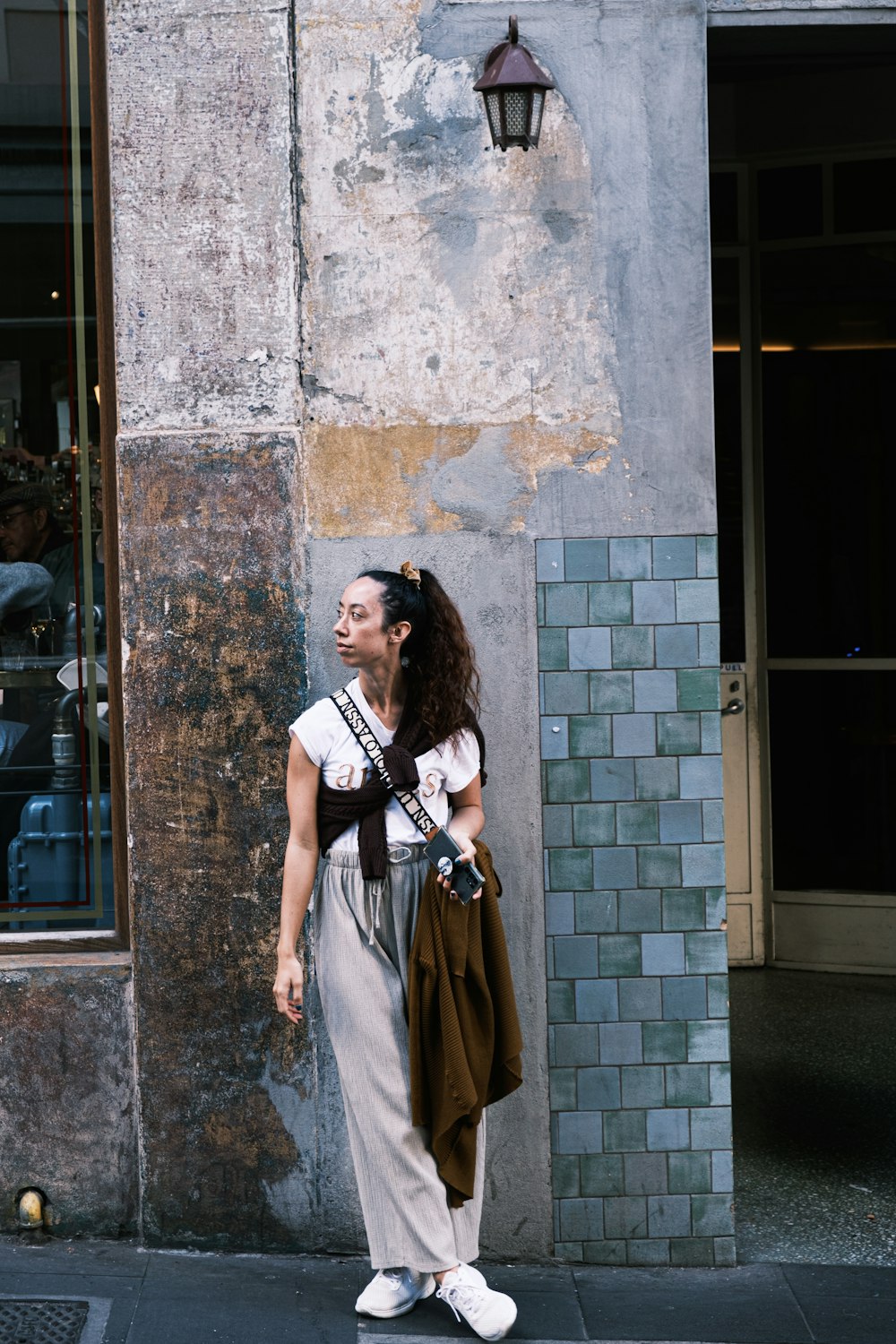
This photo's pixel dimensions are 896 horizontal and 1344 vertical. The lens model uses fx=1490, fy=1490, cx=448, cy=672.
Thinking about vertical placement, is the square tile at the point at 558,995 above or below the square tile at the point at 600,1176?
above

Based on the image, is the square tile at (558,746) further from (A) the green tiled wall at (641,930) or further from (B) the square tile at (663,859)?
(B) the square tile at (663,859)

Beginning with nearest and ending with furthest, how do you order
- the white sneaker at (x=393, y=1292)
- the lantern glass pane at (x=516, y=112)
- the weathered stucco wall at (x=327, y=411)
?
the white sneaker at (x=393, y=1292)
the lantern glass pane at (x=516, y=112)
the weathered stucco wall at (x=327, y=411)

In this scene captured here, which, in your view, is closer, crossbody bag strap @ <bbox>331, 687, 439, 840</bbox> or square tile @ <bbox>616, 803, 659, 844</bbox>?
crossbody bag strap @ <bbox>331, 687, 439, 840</bbox>

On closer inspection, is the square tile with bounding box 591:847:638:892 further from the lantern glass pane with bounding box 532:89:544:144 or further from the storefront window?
the lantern glass pane with bounding box 532:89:544:144

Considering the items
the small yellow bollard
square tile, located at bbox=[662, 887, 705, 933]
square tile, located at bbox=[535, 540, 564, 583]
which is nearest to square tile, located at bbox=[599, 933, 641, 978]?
square tile, located at bbox=[662, 887, 705, 933]

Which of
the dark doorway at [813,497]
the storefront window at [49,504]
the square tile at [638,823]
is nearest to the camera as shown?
the square tile at [638,823]

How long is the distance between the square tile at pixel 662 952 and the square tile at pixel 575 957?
152 mm

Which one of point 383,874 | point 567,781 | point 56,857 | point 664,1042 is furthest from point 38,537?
point 664,1042

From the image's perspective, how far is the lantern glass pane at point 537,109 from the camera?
4.24 metres

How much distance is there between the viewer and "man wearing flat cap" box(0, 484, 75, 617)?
15.9 ft

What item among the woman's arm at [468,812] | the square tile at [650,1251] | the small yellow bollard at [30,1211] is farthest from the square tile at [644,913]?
the small yellow bollard at [30,1211]

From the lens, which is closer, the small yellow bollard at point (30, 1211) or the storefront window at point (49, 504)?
the small yellow bollard at point (30, 1211)

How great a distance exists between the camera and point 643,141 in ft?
14.4

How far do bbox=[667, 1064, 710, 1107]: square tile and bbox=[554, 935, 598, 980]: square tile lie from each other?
39 centimetres
